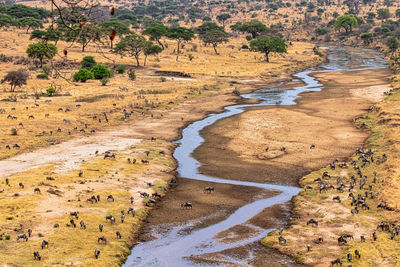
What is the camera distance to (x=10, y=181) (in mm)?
35969

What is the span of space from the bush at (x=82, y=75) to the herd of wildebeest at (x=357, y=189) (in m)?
59.4

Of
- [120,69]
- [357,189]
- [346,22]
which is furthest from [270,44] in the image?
[357,189]

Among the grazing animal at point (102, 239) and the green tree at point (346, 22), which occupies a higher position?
the green tree at point (346, 22)

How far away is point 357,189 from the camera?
3684cm

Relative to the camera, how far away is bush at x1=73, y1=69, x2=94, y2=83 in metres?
88.3

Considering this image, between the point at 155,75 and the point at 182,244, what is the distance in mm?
78077

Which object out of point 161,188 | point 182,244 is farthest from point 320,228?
point 161,188

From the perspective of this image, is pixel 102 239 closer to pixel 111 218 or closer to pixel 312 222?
pixel 111 218

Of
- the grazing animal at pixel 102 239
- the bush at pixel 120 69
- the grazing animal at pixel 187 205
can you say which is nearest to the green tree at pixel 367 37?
the bush at pixel 120 69

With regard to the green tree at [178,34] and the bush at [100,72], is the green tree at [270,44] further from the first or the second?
the bush at [100,72]

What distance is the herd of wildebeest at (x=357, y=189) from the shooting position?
28177 millimetres

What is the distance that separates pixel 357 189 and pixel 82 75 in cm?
6583

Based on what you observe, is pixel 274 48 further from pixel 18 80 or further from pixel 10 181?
pixel 10 181

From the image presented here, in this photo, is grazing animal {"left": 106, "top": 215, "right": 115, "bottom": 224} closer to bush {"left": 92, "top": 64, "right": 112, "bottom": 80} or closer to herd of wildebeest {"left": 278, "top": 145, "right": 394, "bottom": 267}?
→ herd of wildebeest {"left": 278, "top": 145, "right": 394, "bottom": 267}
